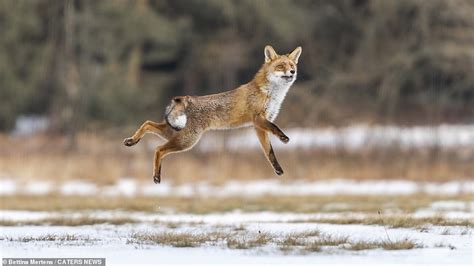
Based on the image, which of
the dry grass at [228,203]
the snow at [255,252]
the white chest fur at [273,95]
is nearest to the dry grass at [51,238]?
the snow at [255,252]

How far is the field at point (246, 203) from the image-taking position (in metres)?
9.22

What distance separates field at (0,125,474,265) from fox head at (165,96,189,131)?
4.19ft

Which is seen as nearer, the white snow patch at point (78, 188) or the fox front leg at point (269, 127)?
the fox front leg at point (269, 127)

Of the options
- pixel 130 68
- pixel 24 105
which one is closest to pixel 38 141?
pixel 24 105

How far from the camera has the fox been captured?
9742 millimetres

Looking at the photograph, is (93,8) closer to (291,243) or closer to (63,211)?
(63,211)

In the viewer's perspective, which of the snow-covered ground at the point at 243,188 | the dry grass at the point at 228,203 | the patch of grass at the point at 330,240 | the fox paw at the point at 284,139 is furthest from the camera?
the snow-covered ground at the point at 243,188

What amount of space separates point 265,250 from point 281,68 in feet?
6.48

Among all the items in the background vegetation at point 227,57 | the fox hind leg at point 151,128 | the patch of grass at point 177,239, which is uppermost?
the background vegetation at point 227,57

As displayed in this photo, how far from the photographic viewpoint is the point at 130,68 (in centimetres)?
3166

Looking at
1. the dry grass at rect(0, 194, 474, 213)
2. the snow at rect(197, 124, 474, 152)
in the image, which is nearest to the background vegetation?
the snow at rect(197, 124, 474, 152)

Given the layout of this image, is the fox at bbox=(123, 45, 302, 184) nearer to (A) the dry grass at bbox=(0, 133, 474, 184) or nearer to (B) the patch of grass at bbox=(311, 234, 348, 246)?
(B) the patch of grass at bbox=(311, 234, 348, 246)

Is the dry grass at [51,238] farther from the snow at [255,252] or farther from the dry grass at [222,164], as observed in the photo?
the dry grass at [222,164]

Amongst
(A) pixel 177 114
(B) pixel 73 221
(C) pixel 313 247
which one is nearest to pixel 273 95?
(A) pixel 177 114
